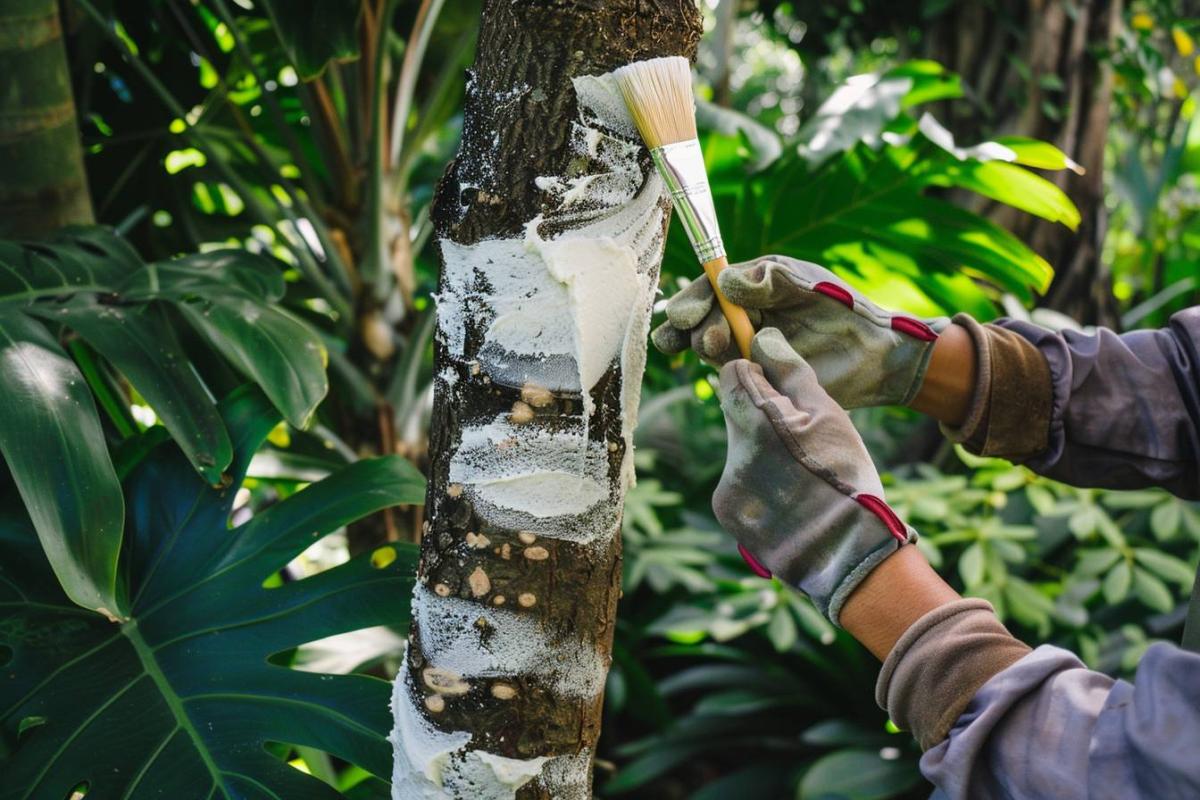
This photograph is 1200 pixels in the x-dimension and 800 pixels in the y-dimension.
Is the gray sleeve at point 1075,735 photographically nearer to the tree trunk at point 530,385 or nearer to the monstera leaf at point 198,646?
the tree trunk at point 530,385

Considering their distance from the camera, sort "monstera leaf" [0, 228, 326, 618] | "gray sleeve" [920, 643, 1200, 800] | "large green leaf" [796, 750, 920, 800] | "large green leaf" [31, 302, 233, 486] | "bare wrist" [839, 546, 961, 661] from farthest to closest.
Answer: "large green leaf" [796, 750, 920, 800]
"large green leaf" [31, 302, 233, 486]
"monstera leaf" [0, 228, 326, 618]
"bare wrist" [839, 546, 961, 661]
"gray sleeve" [920, 643, 1200, 800]

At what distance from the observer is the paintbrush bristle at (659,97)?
24.4 inches

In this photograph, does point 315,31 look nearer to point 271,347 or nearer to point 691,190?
point 271,347

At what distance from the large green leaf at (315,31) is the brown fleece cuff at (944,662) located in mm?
763

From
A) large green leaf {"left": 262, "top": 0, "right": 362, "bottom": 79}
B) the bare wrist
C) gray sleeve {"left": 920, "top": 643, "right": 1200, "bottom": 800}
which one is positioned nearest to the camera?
gray sleeve {"left": 920, "top": 643, "right": 1200, "bottom": 800}

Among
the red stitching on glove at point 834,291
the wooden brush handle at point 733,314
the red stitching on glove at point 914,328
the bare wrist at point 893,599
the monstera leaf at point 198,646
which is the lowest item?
the monstera leaf at point 198,646

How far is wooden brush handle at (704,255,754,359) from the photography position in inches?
27.8

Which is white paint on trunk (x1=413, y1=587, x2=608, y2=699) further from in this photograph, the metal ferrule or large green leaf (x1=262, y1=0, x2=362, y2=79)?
large green leaf (x1=262, y1=0, x2=362, y2=79)

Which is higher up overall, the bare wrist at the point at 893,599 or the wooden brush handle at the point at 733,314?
the wooden brush handle at the point at 733,314

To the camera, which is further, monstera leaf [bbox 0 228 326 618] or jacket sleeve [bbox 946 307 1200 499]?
jacket sleeve [bbox 946 307 1200 499]

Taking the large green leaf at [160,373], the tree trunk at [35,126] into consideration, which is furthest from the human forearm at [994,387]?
the tree trunk at [35,126]

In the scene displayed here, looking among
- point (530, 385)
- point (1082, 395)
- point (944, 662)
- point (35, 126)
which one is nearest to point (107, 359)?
point (35, 126)

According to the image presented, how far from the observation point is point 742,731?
204 cm

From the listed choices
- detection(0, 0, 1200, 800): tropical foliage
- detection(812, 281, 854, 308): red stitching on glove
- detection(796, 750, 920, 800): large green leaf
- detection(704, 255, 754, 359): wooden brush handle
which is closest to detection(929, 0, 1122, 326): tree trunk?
detection(0, 0, 1200, 800): tropical foliage
